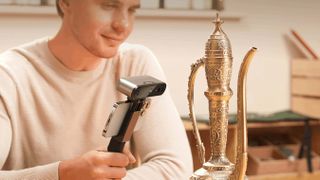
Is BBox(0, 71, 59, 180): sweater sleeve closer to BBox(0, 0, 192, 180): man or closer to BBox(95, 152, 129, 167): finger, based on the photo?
BBox(0, 0, 192, 180): man

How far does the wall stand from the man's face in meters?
1.52

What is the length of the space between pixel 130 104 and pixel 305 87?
265 centimetres

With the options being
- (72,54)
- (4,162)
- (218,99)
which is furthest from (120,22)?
(218,99)

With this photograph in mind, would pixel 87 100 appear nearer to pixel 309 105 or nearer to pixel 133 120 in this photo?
pixel 133 120

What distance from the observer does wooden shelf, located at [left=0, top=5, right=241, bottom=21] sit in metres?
2.57

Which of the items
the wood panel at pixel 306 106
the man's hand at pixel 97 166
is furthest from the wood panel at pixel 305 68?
the man's hand at pixel 97 166

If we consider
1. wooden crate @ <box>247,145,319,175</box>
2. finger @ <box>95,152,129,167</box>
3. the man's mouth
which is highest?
the man's mouth

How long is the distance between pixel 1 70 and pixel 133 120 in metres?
0.72

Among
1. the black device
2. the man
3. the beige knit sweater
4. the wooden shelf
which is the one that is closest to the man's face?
the man

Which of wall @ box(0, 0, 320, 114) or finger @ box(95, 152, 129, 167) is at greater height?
finger @ box(95, 152, 129, 167)

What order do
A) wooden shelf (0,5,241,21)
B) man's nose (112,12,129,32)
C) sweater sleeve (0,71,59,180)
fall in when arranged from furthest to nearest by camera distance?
wooden shelf (0,5,241,21)
man's nose (112,12,129,32)
sweater sleeve (0,71,59,180)

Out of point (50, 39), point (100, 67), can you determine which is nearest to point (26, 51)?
point (50, 39)

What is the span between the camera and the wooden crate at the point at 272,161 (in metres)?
2.76

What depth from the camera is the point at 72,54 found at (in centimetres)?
129
